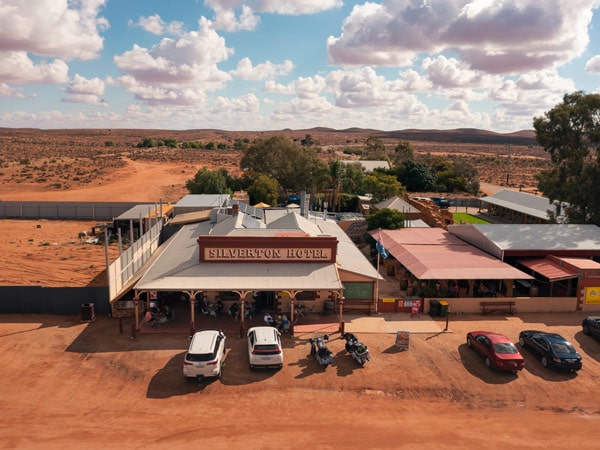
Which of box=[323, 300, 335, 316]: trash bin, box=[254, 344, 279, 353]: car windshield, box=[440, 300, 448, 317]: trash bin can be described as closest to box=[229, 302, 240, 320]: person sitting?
box=[323, 300, 335, 316]: trash bin

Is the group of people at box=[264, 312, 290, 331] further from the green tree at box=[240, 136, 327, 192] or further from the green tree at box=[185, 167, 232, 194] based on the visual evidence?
the green tree at box=[240, 136, 327, 192]

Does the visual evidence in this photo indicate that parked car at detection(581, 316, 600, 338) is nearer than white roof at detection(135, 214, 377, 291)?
No

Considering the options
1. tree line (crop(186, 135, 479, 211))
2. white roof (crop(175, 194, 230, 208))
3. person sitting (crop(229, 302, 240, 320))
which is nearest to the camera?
person sitting (crop(229, 302, 240, 320))

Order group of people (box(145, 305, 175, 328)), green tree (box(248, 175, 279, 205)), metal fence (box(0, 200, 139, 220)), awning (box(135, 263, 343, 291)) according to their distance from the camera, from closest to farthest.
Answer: awning (box(135, 263, 343, 291)), group of people (box(145, 305, 175, 328)), metal fence (box(0, 200, 139, 220)), green tree (box(248, 175, 279, 205))

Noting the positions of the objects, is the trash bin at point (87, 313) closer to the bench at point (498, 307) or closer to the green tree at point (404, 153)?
the bench at point (498, 307)

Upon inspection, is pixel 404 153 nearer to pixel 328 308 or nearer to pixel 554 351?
pixel 328 308

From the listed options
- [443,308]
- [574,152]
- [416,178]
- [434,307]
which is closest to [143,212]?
[434,307]

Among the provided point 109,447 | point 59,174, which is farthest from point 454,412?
point 59,174
